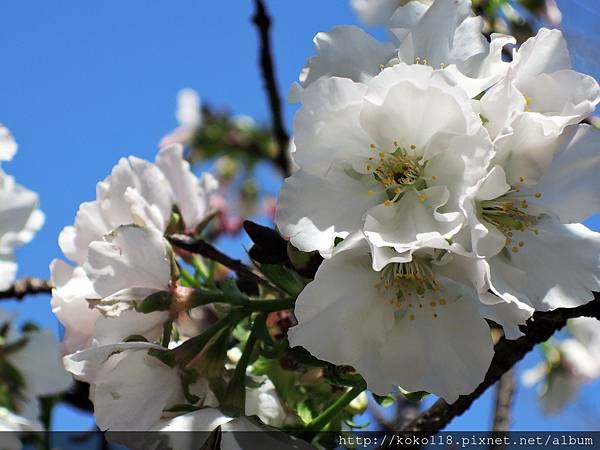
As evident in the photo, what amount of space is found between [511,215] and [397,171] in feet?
0.41

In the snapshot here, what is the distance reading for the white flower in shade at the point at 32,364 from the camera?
69.6 inches

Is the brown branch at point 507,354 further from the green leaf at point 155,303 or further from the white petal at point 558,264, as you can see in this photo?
the green leaf at point 155,303

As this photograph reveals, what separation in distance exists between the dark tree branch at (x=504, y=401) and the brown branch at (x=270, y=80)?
3.13ft

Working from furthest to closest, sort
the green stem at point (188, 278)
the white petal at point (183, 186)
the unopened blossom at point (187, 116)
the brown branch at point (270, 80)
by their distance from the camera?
the unopened blossom at point (187, 116) < the brown branch at point (270, 80) < the white petal at point (183, 186) < the green stem at point (188, 278)

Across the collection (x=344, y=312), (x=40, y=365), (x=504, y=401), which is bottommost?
(x=504, y=401)

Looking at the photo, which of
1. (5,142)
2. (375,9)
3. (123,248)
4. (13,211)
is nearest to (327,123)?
(123,248)

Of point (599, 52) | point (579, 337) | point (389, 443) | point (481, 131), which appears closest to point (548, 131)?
point (481, 131)

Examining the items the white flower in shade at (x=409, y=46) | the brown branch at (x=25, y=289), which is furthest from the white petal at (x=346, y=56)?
the brown branch at (x=25, y=289)

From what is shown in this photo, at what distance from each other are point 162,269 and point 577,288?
1.52 feet

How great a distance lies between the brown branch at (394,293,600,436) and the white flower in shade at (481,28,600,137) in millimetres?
258

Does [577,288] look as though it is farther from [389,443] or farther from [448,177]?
[389,443]

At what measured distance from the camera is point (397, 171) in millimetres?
892

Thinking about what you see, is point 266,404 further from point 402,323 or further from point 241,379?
point 402,323

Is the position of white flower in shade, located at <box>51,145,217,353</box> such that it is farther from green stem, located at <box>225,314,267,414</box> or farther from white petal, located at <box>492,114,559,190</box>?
white petal, located at <box>492,114,559,190</box>
